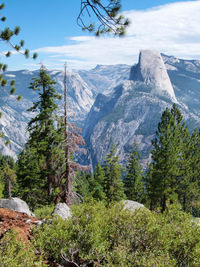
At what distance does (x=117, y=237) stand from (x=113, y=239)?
0.14m

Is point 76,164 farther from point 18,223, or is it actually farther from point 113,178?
point 113,178

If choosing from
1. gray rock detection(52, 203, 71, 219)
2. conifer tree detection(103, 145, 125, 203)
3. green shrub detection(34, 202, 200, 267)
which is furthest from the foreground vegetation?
conifer tree detection(103, 145, 125, 203)

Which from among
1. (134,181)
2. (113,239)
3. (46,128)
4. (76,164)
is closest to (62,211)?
(113,239)

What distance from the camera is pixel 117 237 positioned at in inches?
300

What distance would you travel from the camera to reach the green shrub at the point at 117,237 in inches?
270

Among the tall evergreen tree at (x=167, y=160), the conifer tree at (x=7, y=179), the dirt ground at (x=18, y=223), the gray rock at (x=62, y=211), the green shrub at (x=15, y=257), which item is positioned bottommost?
the conifer tree at (x=7, y=179)

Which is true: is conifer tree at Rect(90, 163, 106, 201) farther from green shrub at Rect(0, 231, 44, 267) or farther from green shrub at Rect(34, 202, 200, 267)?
green shrub at Rect(0, 231, 44, 267)

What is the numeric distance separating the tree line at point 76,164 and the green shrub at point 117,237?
13.7ft

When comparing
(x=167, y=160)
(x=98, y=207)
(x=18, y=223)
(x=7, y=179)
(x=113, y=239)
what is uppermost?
(x=98, y=207)

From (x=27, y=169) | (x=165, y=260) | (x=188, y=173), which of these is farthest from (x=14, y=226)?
(x=188, y=173)

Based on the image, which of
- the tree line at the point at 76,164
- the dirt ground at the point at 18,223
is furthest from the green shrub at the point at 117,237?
the tree line at the point at 76,164

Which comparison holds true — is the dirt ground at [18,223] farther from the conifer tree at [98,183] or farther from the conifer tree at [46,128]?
the conifer tree at [98,183]

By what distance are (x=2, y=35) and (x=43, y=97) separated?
13.6 m

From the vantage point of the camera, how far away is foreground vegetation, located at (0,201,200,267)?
666 cm
